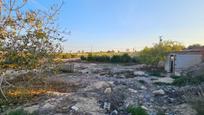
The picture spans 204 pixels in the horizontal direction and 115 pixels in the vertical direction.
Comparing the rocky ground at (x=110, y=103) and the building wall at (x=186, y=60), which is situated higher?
the building wall at (x=186, y=60)

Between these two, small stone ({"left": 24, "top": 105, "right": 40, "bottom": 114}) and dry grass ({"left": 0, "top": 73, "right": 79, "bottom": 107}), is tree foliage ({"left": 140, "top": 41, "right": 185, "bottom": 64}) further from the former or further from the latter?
small stone ({"left": 24, "top": 105, "right": 40, "bottom": 114})

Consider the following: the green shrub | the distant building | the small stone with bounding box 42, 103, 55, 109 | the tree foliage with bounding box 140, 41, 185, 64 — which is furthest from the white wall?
the small stone with bounding box 42, 103, 55, 109

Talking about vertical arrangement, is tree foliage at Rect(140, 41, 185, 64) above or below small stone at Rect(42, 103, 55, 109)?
above

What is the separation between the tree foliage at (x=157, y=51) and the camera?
2784 centimetres

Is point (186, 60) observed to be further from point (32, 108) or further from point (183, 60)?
point (32, 108)

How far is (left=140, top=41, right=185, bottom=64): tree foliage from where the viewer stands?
27.8 metres

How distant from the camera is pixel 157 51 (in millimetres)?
28266

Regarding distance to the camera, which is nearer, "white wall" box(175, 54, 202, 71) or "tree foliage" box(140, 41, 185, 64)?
"white wall" box(175, 54, 202, 71)

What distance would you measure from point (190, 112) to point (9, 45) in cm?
690

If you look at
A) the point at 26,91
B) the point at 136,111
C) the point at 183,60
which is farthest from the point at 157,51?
the point at 136,111

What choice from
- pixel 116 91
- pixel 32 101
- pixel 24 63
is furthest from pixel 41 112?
pixel 116 91

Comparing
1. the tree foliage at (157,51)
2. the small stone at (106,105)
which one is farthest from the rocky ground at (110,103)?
the tree foliage at (157,51)

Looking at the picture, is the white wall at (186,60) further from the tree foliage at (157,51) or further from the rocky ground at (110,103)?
the rocky ground at (110,103)

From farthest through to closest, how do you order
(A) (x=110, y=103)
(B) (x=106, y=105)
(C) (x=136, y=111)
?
(A) (x=110, y=103), (B) (x=106, y=105), (C) (x=136, y=111)
